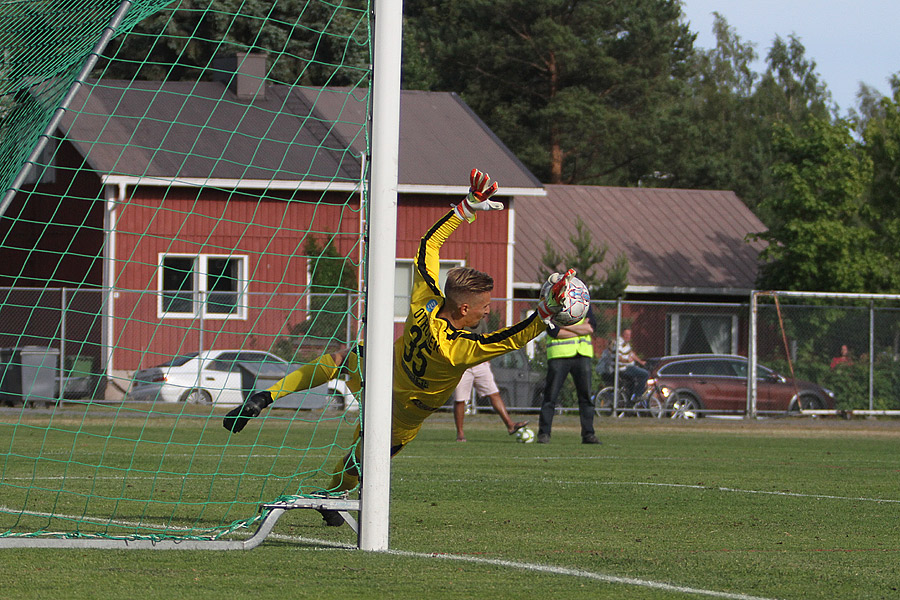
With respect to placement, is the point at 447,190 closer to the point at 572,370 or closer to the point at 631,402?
the point at 631,402

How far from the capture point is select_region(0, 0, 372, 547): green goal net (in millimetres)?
7258

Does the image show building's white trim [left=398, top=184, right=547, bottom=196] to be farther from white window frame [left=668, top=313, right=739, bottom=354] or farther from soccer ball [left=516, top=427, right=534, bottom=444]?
soccer ball [left=516, top=427, right=534, bottom=444]

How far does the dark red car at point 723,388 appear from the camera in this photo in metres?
22.6

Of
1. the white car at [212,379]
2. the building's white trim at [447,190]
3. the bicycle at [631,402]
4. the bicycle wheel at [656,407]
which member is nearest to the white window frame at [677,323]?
the bicycle at [631,402]

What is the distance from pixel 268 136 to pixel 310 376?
56.4ft

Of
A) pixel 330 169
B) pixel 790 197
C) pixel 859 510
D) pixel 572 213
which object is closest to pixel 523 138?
pixel 572 213

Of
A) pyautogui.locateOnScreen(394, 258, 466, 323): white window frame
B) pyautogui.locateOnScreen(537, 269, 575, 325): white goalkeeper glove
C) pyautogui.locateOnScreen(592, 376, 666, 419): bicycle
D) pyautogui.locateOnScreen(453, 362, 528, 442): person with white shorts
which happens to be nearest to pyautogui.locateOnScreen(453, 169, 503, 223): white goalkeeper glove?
pyautogui.locateOnScreen(537, 269, 575, 325): white goalkeeper glove

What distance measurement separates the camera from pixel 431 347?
6488 millimetres

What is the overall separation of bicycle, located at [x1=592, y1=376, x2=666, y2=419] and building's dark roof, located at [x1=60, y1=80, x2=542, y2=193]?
634cm

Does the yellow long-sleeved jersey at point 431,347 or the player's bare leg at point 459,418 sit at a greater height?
the yellow long-sleeved jersey at point 431,347

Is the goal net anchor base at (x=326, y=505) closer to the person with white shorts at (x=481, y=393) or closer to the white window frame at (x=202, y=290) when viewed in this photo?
the person with white shorts at (x=481, y=393)

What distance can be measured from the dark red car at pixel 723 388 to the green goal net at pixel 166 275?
6080 mm

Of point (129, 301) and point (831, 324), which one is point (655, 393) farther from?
point (129, 301)

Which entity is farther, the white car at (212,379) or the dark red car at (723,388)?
the dark red car at (723,388)
